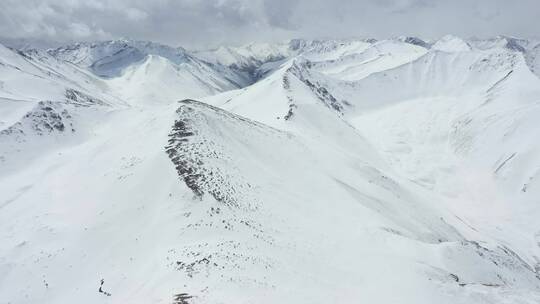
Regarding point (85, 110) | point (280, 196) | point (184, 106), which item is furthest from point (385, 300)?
point (85, 110)

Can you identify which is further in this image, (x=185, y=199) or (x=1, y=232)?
(x=1, y=232)

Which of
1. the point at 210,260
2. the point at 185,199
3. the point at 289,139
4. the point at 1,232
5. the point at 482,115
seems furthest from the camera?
the point at 482,115

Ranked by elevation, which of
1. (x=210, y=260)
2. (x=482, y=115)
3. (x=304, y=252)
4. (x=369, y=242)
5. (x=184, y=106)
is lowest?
(x=482, y=115)

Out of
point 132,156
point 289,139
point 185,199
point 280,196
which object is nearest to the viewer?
point 185,199

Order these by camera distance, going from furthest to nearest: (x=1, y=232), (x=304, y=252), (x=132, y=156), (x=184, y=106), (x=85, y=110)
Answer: (x=85, y=110) < (x=184, y=106) < (x=132, y=156) < (x=1, y=232) < (x=304, y=252)

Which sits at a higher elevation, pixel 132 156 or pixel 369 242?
pixel 132 156

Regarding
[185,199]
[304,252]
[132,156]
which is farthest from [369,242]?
[132,156]

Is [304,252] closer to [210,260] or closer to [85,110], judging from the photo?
[210,260]

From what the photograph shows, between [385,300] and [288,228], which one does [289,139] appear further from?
[385,300]

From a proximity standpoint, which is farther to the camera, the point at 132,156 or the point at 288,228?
the point at 132,156
